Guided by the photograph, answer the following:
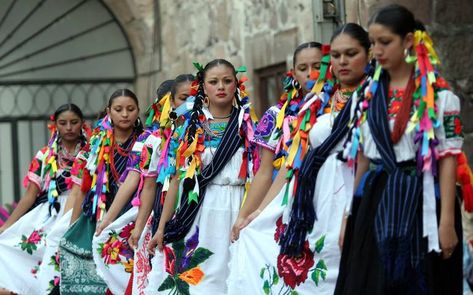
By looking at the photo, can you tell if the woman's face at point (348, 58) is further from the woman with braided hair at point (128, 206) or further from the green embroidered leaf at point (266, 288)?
the woman with braided hair at point (128, 206)

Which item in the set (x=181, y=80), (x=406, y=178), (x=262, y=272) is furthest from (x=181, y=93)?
(x=406, y=178)

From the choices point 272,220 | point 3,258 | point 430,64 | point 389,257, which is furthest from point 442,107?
point 3,258

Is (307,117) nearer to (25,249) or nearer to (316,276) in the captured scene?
(316,276)

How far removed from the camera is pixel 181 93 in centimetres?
947

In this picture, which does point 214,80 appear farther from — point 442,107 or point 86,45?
point 86,45

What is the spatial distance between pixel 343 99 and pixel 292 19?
19.0 ft

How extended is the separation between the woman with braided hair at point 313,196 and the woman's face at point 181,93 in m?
1.94

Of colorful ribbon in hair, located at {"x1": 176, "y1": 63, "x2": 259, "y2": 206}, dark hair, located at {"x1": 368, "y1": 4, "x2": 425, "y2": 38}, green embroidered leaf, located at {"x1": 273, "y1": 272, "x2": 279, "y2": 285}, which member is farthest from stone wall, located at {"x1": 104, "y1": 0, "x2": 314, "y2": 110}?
dark hair, located at {"x1": 368, "y1": 4, "x2": 425, "y2": 38}

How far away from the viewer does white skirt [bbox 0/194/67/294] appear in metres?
11.3

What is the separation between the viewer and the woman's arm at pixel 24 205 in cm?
1159

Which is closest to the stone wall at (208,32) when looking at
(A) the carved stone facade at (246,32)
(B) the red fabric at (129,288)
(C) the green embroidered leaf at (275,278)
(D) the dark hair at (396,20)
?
(A) the carved stone facade at (246,32)

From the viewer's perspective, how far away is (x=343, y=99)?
7.11 m

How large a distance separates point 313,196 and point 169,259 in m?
1.79

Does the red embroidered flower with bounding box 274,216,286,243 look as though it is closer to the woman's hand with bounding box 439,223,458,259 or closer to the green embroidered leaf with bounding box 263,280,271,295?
the green embroidered leaf with bounding box 263,280,271,295
